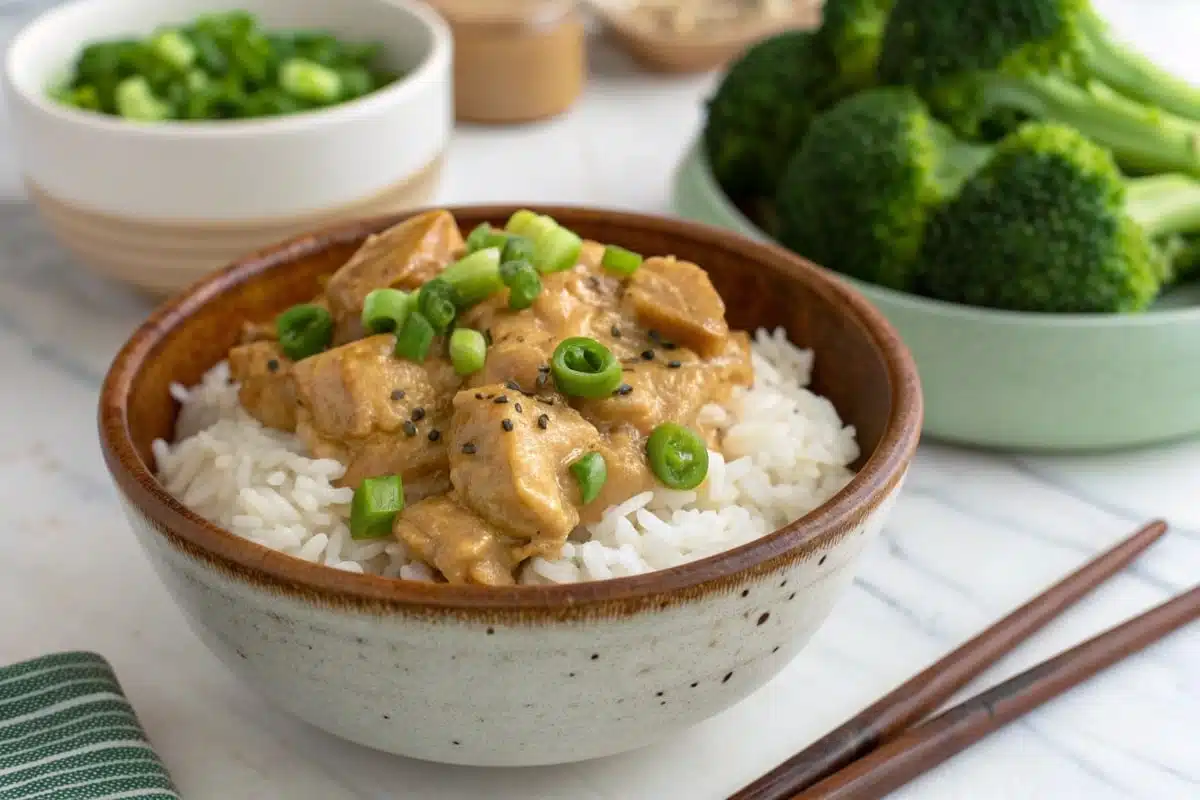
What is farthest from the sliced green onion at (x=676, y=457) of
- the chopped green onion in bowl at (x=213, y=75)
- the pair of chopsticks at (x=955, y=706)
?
the chopped green onion in bowl at (x=213, y=75)

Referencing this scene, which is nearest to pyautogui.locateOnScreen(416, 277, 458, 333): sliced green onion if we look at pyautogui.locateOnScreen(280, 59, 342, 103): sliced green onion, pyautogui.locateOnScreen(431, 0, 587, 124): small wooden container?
pyautogui.locateOnScreen(280, 59, 342, 103): sliced green onion

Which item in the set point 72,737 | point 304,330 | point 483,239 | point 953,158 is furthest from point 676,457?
point 953,158

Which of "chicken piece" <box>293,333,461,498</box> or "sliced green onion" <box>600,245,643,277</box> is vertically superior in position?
"sliced green onion" <box>600,245,643,277</box>

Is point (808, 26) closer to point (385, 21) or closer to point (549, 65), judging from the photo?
point (549, 65)

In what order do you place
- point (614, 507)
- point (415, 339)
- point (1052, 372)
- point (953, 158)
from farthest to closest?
point (953, 158), point (1052, 372), point (415, 339), point (614, 507)

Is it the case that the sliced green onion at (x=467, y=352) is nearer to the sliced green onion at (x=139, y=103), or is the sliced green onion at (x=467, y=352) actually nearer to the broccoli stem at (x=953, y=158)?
the broccoli stem at (x=953, y=158)

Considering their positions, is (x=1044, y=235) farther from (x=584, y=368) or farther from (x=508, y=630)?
(x=508, y=630)

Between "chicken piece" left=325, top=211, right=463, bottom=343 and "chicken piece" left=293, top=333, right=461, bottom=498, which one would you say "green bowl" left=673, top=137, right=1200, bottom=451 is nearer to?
"chicken piece" left=325, top=211, right=463, bottom=343

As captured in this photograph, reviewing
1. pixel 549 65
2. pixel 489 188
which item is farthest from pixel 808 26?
pixel 489 188
